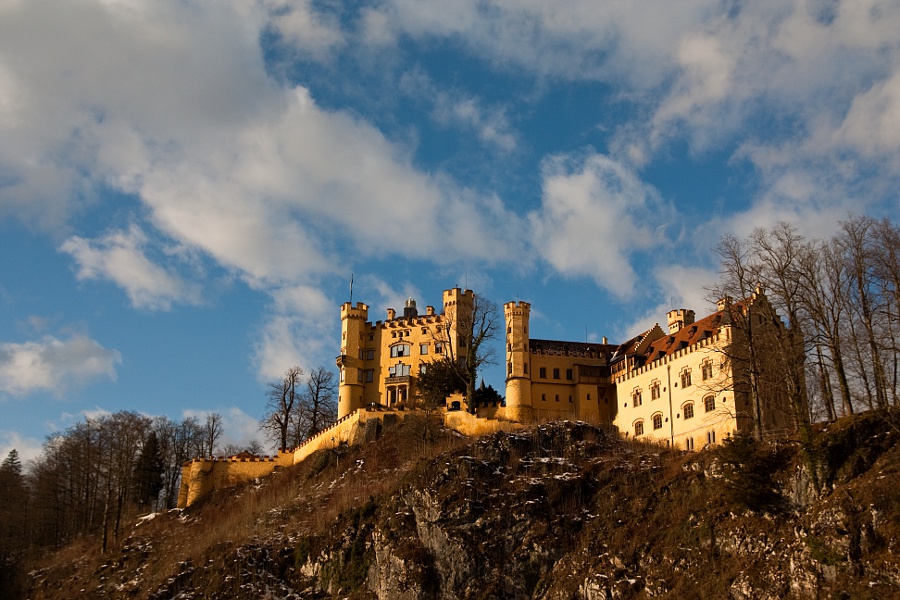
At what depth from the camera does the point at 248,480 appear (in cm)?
7138

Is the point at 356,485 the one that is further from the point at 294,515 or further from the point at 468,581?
the point at 468,581

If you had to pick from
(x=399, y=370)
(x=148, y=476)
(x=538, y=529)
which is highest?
(x=399, y=370)

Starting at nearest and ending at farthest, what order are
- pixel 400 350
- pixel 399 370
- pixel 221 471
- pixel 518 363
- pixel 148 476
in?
pixel 518 363 < pixel 221 471 < pixel 399 370 < pixel 400 350 < pixel 148 476

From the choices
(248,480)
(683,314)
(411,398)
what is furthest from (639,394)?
(248,480)

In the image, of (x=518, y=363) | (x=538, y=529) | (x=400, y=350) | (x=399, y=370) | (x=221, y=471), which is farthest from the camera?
(x=400, y=350)

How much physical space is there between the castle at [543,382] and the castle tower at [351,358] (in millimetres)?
82

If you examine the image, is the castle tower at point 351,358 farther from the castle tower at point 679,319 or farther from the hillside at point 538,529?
the castle tower at point 679,319

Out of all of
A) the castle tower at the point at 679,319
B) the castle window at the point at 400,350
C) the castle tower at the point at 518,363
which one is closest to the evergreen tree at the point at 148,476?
the castle window at the point at 400,350

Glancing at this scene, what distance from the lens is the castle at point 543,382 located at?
59219 millimetres

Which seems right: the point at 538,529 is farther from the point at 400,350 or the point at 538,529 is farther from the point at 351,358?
the point at 351,358

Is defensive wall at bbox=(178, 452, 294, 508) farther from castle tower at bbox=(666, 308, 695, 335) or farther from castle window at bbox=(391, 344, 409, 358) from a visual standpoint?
castle tower at bbox=(666, 308, 695, 335)

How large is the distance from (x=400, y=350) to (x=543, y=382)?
12579 mm

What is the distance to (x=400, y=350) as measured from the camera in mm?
76688

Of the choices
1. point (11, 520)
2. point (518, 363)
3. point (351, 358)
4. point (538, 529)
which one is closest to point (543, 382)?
point (518, 363)
